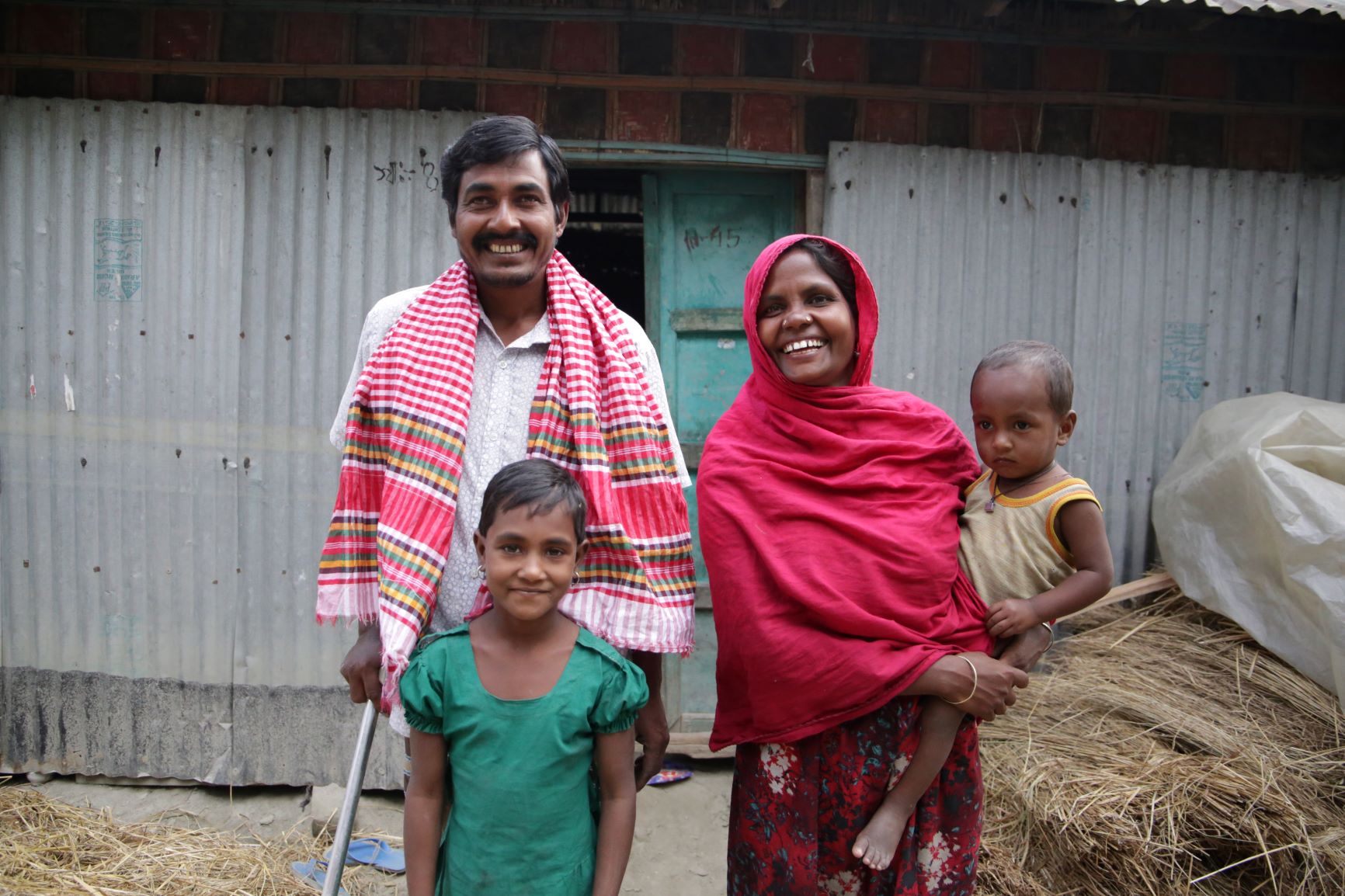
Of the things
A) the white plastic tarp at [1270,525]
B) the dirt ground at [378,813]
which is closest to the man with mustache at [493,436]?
the dirt ground at [378,813]

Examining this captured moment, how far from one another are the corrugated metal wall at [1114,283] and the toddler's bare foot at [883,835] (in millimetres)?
2294

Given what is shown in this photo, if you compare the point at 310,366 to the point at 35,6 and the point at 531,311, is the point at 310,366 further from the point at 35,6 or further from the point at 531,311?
the point at 531,311

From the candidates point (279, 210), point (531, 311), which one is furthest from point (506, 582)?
point (279, 210)

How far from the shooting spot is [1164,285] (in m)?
3.75

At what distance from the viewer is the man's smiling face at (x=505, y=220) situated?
1609mm

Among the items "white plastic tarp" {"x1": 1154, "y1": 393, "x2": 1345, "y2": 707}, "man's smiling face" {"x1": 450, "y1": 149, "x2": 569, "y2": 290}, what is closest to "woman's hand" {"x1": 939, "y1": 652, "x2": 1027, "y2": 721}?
"man's smiling face" {"x1": 450, "y1": 149, "x2": 569, "y2": 290}

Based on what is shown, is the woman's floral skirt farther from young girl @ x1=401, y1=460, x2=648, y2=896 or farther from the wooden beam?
the wooden beam

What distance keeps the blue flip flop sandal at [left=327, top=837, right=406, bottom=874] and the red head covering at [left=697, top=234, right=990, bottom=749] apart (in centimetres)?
215

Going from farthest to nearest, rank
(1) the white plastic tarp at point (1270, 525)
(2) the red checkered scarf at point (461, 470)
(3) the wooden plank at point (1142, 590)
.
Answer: (3) the wooden plank at point (1142, 590)
(1) the white plastic tarp at point (1270, 525)
(2) the red checkered scarf at point (461, 470)

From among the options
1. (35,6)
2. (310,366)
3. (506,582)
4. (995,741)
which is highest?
(35,6)

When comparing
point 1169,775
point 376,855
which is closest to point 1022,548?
point 1169,775

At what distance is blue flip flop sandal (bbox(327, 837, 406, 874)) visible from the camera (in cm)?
328

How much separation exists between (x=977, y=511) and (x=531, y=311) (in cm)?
104

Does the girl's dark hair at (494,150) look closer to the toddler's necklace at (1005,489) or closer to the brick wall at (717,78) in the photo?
the toddler's necklace at (1005,489)
